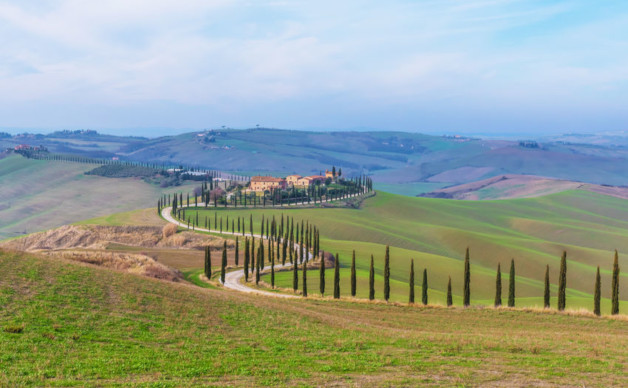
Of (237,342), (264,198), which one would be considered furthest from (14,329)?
(264,198)

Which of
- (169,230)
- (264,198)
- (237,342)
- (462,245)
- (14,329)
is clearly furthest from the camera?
(264,198)

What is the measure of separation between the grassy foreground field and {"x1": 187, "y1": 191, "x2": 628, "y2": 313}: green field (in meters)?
31.6

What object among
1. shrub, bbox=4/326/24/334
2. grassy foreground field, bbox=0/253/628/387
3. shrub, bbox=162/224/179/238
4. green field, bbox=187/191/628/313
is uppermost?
shrub, bbox=4/326/24/334

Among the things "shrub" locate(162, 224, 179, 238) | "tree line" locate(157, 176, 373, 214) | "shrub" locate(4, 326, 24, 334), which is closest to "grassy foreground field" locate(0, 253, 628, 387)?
"shrub" locate(4, 326, 24, 334)

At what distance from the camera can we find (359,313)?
5047 cm

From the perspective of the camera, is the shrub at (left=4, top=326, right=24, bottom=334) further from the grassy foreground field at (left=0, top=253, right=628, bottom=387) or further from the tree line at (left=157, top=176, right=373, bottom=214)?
the tree line at (left=157, top=176, right=373, bottom=214)

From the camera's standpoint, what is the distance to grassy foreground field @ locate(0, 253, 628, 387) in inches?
990

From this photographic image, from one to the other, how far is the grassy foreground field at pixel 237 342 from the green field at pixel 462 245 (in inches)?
1244

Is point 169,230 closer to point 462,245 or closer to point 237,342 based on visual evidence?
point 462,245

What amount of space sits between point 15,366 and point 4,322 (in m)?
7.30

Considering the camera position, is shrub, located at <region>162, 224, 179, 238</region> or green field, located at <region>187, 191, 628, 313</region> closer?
green field, located at <region>187, 191, 628, 313</region>

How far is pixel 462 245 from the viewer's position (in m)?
133

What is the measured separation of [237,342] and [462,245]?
109 metres

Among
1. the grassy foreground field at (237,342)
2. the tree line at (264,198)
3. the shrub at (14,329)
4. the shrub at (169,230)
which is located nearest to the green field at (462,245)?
the tree line at (264,198)
